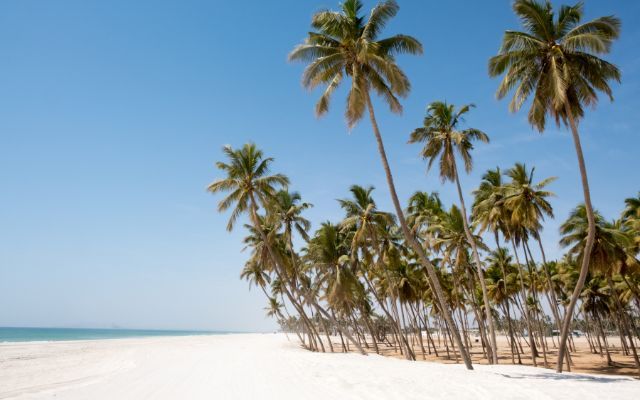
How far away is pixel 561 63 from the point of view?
579 inches

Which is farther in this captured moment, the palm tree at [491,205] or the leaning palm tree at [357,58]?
the palm tree at [491,205]

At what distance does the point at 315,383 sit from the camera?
10203 mm

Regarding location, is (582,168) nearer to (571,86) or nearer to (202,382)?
(571,86)

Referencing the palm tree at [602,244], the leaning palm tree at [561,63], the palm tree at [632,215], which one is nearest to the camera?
the leaning palm tree at [561,63]

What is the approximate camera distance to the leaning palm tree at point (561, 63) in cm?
1395

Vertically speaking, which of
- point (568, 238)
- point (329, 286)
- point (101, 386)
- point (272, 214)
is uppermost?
point (272, 214)

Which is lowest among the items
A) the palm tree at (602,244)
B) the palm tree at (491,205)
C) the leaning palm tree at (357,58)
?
the palm tree at (602,244)

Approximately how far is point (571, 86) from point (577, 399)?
12.5 metres

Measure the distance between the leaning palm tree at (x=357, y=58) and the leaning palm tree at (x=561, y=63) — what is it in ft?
13.9

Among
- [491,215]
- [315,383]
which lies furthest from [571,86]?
[315,383]

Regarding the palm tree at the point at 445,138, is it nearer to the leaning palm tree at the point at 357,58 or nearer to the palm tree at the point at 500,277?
the leaning palm tree at the point at 357,58

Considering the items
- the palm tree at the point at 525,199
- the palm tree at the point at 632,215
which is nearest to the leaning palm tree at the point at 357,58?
the palm tree at the point at 525,199

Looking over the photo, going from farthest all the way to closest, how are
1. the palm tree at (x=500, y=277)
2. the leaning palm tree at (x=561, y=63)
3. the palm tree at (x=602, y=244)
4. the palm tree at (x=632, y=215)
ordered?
the palm tree at (x=500, y=277) → the palm tree at (x=632, y=215) → the palm tree at (x=602, y=244) → the leaning palm tree at (x=561, y=63)

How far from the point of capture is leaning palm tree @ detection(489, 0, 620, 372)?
13945 mm
